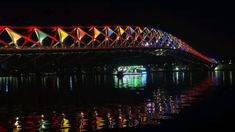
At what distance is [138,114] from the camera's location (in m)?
24.0

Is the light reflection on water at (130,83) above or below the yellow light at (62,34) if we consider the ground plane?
below

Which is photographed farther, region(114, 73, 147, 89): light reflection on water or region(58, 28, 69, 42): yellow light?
region(58, 28, 69, 42): yellow light

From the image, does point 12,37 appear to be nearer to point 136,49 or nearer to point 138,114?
point 136,49

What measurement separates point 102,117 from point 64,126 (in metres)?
3.39

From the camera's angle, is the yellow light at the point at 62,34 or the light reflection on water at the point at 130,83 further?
the yellow light at the point at 62,34

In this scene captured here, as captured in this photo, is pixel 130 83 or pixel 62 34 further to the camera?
pixel 62 34

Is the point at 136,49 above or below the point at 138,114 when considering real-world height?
above

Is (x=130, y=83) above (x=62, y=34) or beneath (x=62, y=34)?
beneath

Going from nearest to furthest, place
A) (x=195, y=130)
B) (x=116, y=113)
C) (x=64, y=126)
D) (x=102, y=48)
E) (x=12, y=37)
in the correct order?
(x=195, y=130) → (x=64, y=126) → (x=116, y=113) → (x=12, y=37) → (x=102, y=48)

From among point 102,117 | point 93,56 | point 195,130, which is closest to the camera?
point 195,130

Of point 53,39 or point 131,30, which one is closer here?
point 53,39

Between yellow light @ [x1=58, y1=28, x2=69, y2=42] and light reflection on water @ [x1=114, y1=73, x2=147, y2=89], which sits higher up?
yellow light @ [x1=58, y1=28, x2=69, y2=42]

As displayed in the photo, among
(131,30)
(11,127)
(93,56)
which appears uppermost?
(131,30)

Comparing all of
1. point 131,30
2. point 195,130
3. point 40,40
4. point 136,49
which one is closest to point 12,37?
point 40,40
